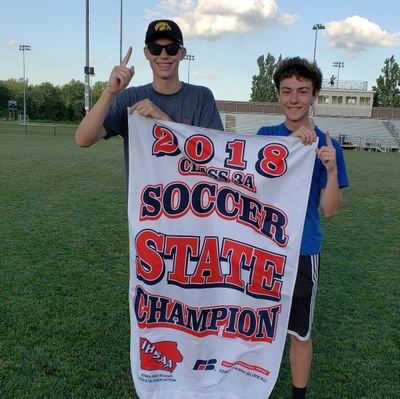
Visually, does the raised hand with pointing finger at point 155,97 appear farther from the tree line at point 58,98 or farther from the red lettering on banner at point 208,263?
the tree line at point 58,98

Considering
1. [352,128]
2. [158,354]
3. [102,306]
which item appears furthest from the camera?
[352,128]

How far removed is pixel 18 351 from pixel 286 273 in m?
2.01

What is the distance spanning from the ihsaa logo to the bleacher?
135ft

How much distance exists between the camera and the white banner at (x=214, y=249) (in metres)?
2.55

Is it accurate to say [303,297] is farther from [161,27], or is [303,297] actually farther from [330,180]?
[161,27]

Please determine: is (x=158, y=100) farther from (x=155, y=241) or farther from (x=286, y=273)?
(x=286, y=273)

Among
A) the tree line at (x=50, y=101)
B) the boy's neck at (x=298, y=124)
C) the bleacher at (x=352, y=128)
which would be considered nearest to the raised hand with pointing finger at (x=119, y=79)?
the boy's neck at (x=298, y=124)

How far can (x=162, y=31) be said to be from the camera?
2.45 meters

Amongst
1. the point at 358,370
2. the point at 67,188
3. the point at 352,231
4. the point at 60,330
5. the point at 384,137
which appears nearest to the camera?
the point at 358,370

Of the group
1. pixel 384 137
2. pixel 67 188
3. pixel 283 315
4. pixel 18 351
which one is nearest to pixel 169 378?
pixel 283 315

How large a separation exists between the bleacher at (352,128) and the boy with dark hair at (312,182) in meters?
40.8

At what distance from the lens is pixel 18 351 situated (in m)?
3.31

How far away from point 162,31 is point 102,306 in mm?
2608

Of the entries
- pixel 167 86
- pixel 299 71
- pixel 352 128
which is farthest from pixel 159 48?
pixel 352 128
